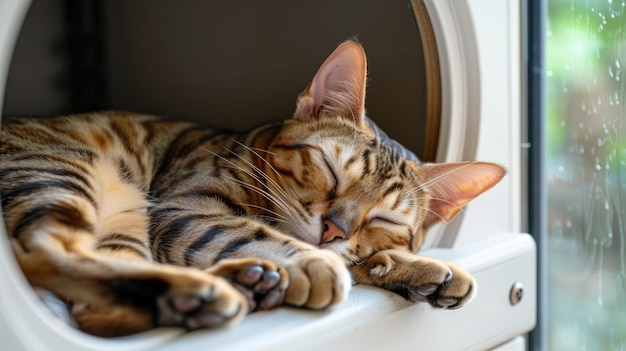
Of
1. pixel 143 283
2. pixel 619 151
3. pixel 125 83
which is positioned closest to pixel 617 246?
pixel 619 151

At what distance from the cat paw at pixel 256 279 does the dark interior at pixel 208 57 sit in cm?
75

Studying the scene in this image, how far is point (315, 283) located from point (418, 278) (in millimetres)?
A: 232

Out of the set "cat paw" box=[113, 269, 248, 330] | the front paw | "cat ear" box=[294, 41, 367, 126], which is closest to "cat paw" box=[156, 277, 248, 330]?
"cat paw" box=[113, 269, 248, 330]

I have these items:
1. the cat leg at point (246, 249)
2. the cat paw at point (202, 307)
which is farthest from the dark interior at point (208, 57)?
the cat paw at point (202, 307)

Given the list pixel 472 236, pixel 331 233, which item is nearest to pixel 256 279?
pixel 331 233

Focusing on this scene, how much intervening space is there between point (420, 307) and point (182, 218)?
42 cm

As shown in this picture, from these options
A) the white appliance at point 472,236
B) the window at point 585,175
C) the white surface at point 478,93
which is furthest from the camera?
the window at point 585,175

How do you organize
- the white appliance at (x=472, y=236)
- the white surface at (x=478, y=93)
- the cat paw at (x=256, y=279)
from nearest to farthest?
the cat paw at (x=256, y=279)
the white appliance at (x=472, y=236)
the white surface at (x=478, y=93)

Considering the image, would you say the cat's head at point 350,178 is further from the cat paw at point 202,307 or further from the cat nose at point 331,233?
the cat paw at point 202,307

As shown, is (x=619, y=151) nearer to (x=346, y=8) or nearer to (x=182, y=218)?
(x=346, y=8)

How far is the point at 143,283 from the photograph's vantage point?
2.32ft

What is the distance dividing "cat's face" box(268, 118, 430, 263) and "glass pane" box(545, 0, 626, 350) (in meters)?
0.66

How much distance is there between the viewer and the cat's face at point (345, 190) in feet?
3.43

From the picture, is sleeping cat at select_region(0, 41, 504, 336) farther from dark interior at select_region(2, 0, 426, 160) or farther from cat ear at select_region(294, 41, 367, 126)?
dark interior at select_region(2, 0, 426, 160)
